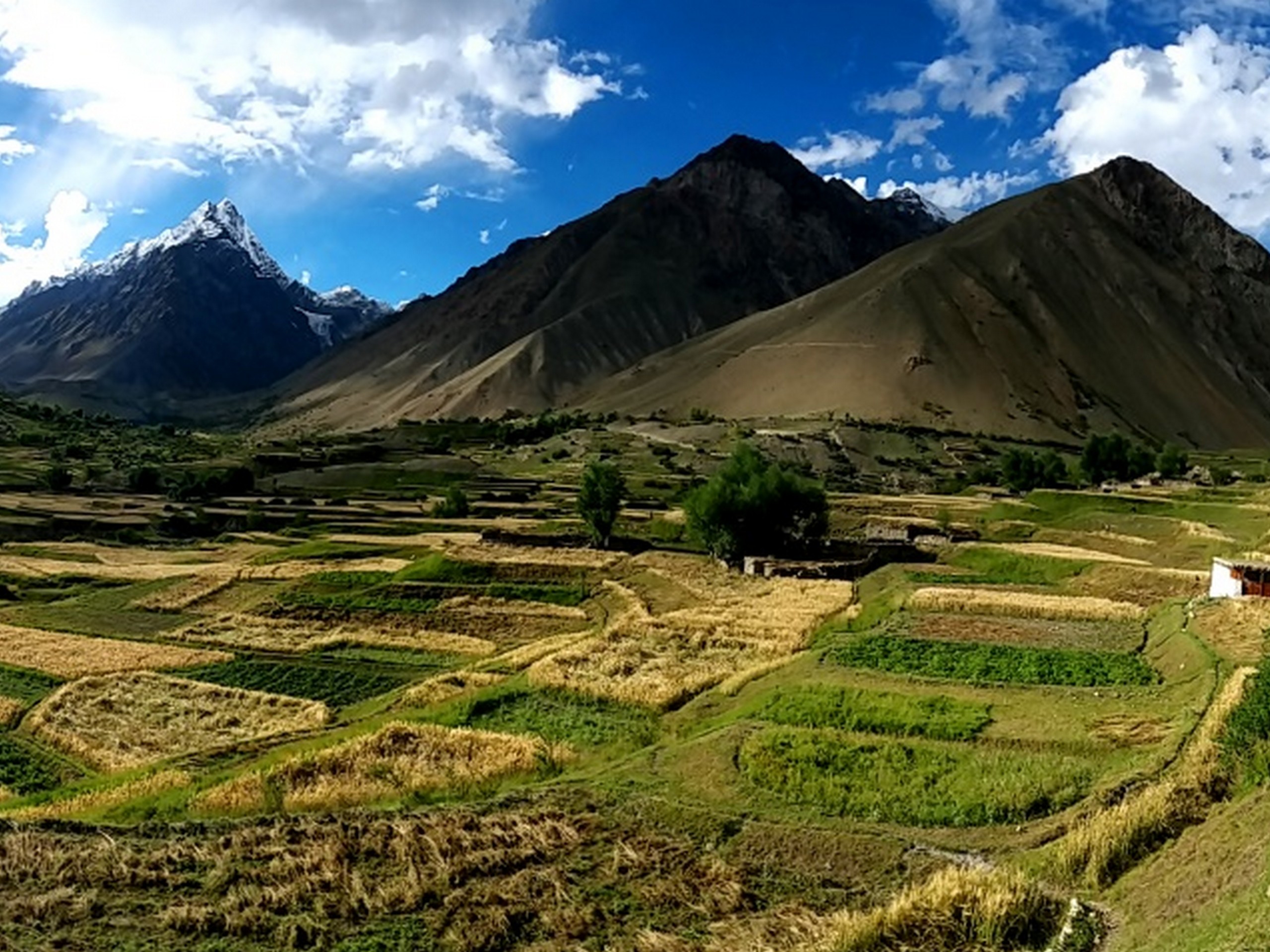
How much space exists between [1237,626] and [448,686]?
35453mm

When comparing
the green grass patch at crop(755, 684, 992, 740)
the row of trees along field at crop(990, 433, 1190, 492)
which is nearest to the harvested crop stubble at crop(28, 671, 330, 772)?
the green grass patch at crop(755, 684, 992, 740)

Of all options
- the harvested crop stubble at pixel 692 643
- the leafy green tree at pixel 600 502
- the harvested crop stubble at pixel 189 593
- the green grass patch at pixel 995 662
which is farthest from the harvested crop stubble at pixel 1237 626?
the harvested crop stubble at pixel 189 593

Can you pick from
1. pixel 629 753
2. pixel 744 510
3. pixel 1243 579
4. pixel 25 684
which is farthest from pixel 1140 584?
pixel 25 684

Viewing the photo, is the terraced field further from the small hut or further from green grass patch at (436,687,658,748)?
the small hut

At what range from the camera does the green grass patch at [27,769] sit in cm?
4159

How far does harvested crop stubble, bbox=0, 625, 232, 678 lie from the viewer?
5947 centimetres

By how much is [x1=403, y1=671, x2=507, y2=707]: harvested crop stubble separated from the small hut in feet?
119

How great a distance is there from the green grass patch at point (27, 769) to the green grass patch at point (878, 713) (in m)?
28.2

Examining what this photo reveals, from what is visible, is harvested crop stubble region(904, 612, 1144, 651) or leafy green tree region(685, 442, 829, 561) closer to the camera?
harvested crop stubble region(904, 612, 1144, 651)

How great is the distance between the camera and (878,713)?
126 ft

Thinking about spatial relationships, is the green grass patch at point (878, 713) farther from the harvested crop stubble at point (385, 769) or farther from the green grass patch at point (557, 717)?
the harvested crop stubble at point (385, 769)

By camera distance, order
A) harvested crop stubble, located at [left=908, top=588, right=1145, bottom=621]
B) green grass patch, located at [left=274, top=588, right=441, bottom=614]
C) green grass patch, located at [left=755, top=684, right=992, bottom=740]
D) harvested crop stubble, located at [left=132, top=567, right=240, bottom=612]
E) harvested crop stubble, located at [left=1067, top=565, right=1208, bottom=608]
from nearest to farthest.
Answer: green grass patch, located at [left=755, top=684, right=992, bottom=740] < harvested crop stubble, located at [left=908, top=588, right=1145, bottom=621] < harvested crop stubble, located at [left=1067, top=565, right=1208, bottom=608] < green grass patch, located at [left=274, top=588, right=441, bottom=614] < harvested crop stubble, located at [left=132, top=567, right=240, bottom=612]

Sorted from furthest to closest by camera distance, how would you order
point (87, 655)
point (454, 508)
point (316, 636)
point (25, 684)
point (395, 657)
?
point (454, 508)
point (316, 636)
point (395, 657)
point (87, 655)
point (25, 684)

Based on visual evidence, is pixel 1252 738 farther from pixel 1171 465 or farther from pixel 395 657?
pixel 1171 465
